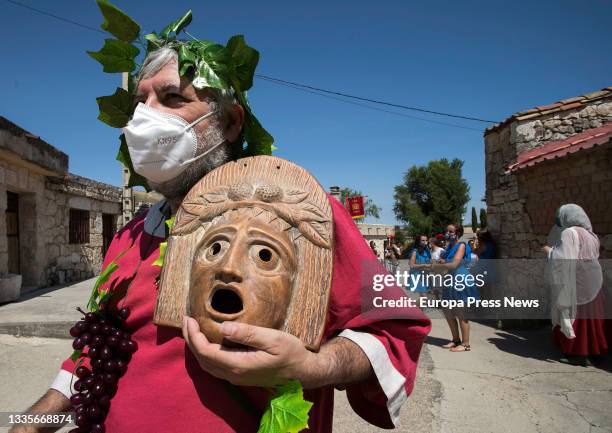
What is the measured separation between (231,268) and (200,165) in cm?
63

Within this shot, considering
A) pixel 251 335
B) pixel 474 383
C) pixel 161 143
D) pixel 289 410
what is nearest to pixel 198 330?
pixel 251 335

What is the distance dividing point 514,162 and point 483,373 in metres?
4.55

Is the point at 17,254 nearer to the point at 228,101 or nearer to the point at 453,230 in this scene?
the point at 453,230

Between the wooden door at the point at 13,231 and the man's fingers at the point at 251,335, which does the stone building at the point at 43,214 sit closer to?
the wooden door at the point at 13,231

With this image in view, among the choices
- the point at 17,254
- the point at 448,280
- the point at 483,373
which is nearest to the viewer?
the point at 483,373

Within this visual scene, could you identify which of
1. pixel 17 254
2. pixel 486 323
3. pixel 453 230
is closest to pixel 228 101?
pixel 453 230

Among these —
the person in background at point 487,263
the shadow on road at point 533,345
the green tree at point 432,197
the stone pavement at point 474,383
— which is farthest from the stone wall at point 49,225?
the green tree at point 432,197

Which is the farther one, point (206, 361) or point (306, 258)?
point (306, 258)

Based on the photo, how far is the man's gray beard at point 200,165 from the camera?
4.43 feet

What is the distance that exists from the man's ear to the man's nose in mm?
687

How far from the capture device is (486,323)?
764 centimetres

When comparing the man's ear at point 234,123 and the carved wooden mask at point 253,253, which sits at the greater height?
the man's ear at point 234,123

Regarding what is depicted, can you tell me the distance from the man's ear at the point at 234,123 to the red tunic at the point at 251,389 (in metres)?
0.47

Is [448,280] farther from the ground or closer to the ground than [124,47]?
closer to the ground
